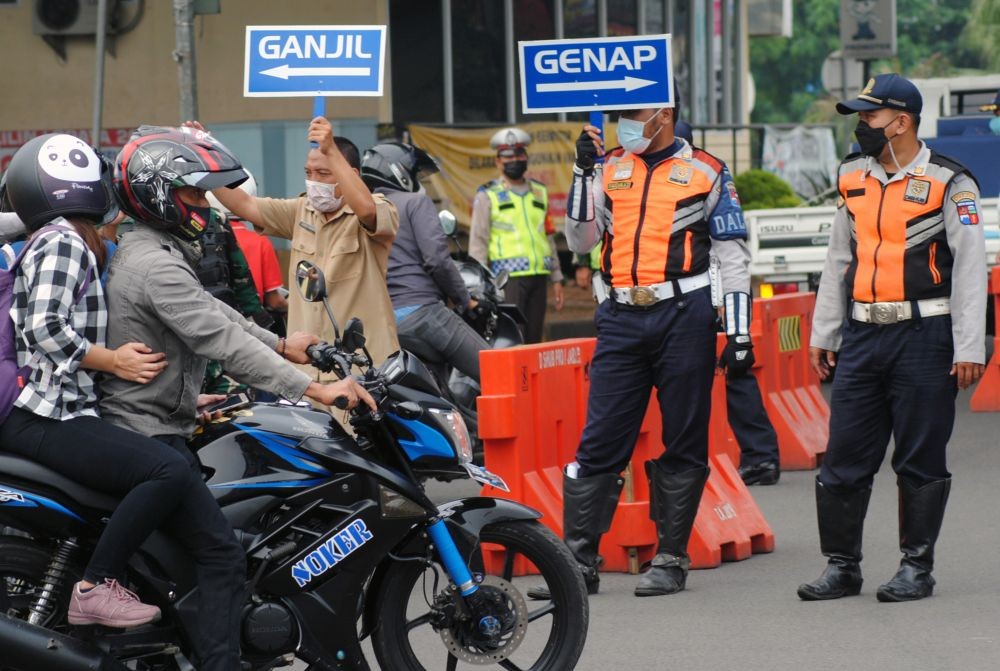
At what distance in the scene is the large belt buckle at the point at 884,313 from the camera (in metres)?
7.12

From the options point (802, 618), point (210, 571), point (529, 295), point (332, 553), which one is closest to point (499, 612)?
point (332, 553)

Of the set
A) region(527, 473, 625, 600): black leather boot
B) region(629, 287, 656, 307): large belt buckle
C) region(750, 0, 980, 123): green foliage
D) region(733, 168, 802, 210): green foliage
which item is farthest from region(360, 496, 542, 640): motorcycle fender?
region(750, 0, 980, 123): green foliage

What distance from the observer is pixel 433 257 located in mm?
9156

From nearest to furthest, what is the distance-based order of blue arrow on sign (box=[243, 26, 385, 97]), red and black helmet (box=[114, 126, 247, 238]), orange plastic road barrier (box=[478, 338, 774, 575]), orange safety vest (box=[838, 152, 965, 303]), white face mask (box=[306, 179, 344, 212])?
red and black helmet (box=[114, 126, 247, 238]), orange safety vest (box=[838, 152, 965, 303]), white face mask (box=[306, 179, 344, 212]), orange plastic road barrier (box=[478, 338, 774, 575]), blue arrow on sign (box=[243, 26, 385, 97])

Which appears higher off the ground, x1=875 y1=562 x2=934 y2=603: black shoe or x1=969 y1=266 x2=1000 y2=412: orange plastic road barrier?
x1=969 y1=266 x2=1000 y2=412: orange plastic road barrier

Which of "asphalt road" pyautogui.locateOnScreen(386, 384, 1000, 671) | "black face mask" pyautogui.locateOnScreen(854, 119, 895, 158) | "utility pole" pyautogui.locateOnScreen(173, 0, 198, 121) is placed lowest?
"asphalt road" pyautogui.locateOnScreen(386, 384, 1000, 671)

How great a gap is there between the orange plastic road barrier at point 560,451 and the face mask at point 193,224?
2.56m

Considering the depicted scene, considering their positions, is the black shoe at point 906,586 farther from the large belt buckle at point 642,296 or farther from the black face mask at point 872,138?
the black face mask at point 872,138

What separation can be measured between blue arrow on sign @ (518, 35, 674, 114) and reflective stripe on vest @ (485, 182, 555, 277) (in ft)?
18.9

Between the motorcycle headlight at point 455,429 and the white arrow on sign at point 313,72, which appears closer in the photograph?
the motorcycle headlight at point 455,429

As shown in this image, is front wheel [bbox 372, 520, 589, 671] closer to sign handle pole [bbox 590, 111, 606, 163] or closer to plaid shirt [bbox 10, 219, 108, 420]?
plaid shirt [bbox 10, 219, 108, 420]

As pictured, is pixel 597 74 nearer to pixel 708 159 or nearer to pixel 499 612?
pixel 708 159

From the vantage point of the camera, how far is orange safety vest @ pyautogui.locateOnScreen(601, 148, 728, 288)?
7.30 meters

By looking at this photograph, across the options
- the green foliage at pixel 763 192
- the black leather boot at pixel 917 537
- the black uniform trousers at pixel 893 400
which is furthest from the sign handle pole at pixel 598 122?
the green foliage at pixel 763 192
